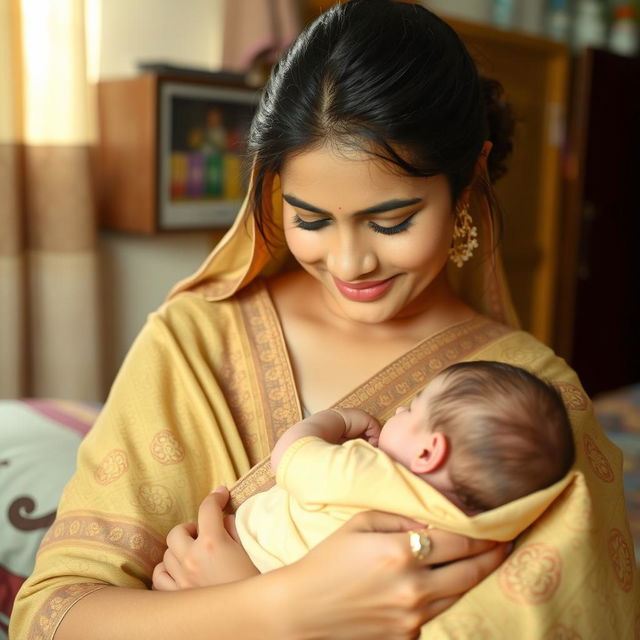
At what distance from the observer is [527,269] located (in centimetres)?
479

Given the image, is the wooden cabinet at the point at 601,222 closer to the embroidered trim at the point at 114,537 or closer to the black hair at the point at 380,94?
the black hair at the point at 380,94

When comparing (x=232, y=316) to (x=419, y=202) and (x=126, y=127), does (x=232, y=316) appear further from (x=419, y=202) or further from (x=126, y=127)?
(x=126, y=127)

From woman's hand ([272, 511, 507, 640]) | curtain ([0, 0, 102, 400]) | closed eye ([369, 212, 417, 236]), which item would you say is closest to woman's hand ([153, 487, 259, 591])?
woman's hand ([272, 511, 507, 640])

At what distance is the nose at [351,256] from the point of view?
114cm

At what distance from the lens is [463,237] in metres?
1.33

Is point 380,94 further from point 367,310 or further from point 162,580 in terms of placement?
point 162,580

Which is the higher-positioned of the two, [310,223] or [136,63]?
[136,63]

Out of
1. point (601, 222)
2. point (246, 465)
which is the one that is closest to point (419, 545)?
point (246, 465)

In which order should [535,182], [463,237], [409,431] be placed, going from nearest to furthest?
[409,431] < [463,237] < [535,182]

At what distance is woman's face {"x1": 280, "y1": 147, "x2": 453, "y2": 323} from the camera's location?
3.65 ft

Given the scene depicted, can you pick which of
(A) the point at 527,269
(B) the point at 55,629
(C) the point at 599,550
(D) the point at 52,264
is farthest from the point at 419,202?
(A) the point at 527,269

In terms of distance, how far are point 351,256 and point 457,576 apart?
0.44m

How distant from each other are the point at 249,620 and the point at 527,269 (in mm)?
4080

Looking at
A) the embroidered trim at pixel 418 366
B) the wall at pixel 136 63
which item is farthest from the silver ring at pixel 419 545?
the wall at pixel 136 63
